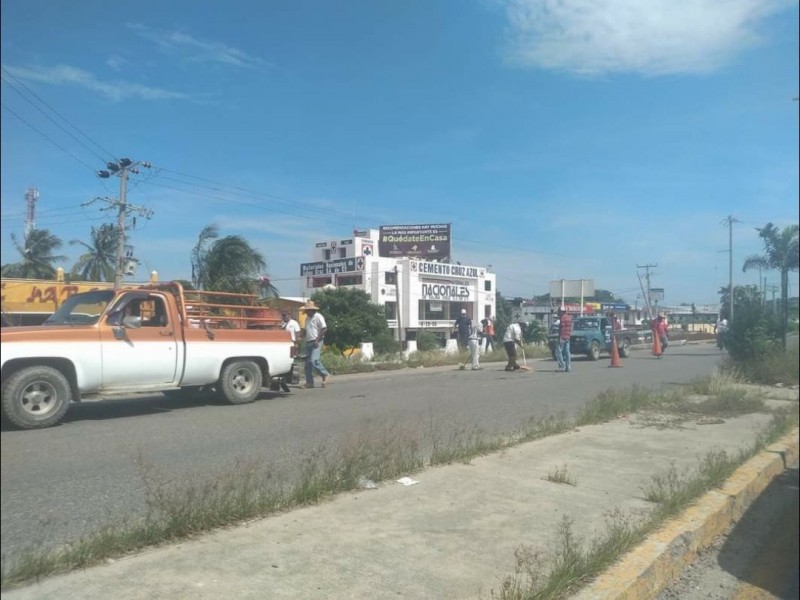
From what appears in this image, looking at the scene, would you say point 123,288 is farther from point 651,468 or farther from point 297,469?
point 651,468

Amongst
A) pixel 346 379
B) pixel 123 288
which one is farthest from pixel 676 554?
pixel 346 379

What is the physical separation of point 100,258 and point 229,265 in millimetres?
806

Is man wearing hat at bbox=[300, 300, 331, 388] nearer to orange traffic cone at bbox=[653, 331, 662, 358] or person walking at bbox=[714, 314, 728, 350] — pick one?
person walking at bbox=[714, 314, 728, 350]

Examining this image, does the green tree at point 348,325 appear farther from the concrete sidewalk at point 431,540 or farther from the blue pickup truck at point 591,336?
the concrete sidewalk at point 431,540

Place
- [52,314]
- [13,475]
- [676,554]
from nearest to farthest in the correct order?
[13,475] → [52,314] → [676,554]

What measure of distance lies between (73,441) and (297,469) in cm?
198

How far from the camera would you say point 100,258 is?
2.71 meters

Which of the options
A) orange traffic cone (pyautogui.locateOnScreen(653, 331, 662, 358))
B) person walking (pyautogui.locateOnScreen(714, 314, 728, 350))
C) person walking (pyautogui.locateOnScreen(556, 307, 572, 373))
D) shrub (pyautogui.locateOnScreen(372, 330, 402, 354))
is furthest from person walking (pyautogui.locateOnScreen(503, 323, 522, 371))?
orange traffic cone (pyautogui.locateOnScreen(653, 331, 662, 358))

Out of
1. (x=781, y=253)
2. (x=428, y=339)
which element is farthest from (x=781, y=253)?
(x=428, y=339)

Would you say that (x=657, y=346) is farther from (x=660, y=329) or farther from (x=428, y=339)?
(x=428, y=339)

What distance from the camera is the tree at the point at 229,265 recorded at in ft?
11.0

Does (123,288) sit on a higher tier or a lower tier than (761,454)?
higher

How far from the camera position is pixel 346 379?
1568 centimetres

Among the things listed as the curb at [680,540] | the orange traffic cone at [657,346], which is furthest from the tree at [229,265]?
the orange traffic cone at [657,346]
